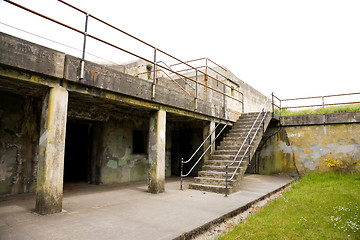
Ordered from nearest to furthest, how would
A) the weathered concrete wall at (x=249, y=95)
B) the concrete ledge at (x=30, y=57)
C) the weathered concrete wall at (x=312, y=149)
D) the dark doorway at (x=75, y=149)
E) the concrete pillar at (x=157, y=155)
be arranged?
1. the concrete ledge at (x=30, y=57)
2. the concrete pillar at (x=157, y=155)
3. the weathered concrete wall at (x=312, y=149)
4. the dark doorway at (x=75, y=149)
5. the weathered concrete wall at (x=249, y=95)

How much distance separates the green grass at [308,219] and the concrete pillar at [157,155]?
2920mm

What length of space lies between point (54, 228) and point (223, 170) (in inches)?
214

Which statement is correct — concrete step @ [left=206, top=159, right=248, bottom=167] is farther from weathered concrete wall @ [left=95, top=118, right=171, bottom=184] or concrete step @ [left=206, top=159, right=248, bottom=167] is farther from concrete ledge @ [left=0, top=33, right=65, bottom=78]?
concrete ledge @ [left=0, top=33, right=65, bottom=78]

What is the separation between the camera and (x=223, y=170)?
796cm

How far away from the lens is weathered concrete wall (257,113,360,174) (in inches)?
399

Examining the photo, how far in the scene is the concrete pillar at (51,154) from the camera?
4469mm

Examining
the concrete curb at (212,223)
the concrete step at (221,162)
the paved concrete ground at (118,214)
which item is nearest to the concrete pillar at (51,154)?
the paved concrete ground at (118,214)

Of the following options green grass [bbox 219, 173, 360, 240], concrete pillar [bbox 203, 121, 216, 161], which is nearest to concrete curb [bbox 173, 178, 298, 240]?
green grass [bbox 219, 173, 360, 240]

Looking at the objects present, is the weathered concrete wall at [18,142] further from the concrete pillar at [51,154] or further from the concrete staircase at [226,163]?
the concrete staircase at [226,163]

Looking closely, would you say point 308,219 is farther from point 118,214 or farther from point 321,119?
point 321,119

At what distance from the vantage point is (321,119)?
10844 mm

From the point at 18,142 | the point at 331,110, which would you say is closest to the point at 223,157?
the point at 18,142

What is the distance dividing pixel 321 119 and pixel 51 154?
10.9 meters

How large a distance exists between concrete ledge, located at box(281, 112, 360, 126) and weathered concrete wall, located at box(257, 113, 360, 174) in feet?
0.53
